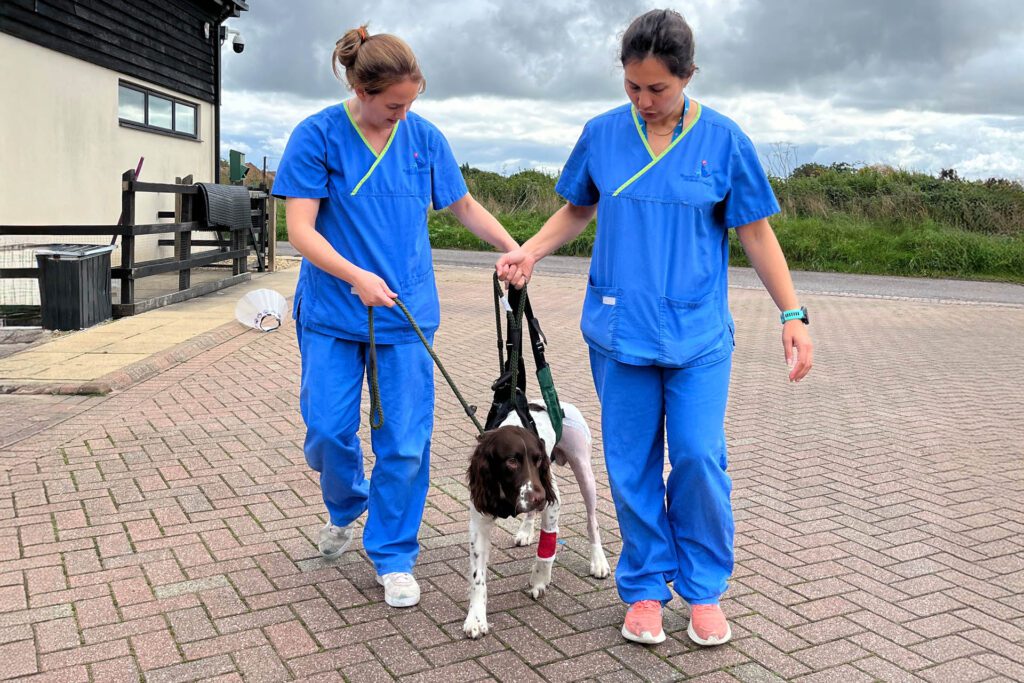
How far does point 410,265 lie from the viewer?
3803mm

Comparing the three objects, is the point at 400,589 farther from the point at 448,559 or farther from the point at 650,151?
the point at 650,151

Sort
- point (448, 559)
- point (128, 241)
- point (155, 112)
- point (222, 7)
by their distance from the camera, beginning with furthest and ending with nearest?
1. point (222, 7)
2. point (155, 112)
3. point (128, 241)
4. point (448, 559)

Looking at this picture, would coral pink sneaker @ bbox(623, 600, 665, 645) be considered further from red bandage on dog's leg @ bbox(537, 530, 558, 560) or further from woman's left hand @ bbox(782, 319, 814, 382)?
woman's left hand @ bbox(782, 319, 814, 382)

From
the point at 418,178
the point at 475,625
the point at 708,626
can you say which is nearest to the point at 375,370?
the point at 418,178

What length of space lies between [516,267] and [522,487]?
842 mm

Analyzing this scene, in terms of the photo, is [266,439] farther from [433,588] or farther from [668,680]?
[668,680]

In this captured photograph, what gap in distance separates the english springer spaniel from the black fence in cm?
775

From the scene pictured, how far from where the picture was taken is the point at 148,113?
1712 centimetres

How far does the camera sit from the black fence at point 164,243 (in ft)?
35.0

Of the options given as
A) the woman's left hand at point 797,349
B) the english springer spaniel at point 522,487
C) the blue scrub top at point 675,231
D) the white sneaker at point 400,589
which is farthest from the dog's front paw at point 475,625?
the woman's left hand at point 797,349

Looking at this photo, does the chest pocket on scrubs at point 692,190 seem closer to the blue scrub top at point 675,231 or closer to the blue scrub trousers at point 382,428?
the blue scrub top at point 675,231

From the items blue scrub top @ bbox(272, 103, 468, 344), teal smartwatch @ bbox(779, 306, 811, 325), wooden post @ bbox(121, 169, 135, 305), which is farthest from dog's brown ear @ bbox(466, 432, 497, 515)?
wooden post @ bbox(121, 169, 135, 305)

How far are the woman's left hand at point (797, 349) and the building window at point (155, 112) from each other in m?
14.7

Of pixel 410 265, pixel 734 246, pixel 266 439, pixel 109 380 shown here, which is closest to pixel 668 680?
pixel 410 265
